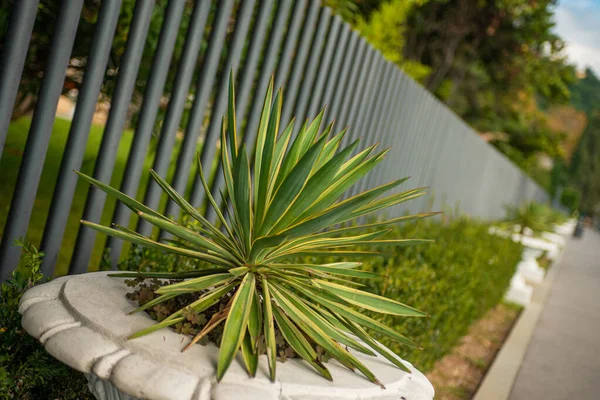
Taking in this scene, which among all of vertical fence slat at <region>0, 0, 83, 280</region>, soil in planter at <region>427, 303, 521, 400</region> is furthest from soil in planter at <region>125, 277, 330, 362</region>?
soil in planter at <region>427, 303, 521, 400</region>

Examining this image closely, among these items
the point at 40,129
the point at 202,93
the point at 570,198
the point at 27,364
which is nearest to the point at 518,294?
the point at 202,93

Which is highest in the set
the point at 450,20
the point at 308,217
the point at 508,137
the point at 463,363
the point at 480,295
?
the point at 450,20

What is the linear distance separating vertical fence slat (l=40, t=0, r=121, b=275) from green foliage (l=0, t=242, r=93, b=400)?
47 cm

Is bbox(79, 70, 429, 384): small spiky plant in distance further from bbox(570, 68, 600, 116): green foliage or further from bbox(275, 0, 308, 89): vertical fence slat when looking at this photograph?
bbox(570, 68, 600, 116): green foliage

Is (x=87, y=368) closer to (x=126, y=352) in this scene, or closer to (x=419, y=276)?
(x=126, y=352)

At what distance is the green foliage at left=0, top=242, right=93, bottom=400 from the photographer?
189 centimetres

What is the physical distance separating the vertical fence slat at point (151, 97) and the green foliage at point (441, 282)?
121cm

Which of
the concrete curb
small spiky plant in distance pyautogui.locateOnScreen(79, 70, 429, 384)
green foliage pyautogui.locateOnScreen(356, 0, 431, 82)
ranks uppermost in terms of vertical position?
green foliage pyautogui.locateOnScreen(356, 0, 431, 82)

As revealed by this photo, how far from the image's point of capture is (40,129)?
7.79ft

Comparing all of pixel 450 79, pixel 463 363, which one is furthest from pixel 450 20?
pixel 463 363

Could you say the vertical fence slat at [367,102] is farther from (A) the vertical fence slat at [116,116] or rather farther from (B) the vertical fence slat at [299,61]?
(A) the vertical fence slat at [116,116]

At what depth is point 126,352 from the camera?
1.53 m

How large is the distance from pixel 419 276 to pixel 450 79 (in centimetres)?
1762

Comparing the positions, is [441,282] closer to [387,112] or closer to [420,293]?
[420,293]
